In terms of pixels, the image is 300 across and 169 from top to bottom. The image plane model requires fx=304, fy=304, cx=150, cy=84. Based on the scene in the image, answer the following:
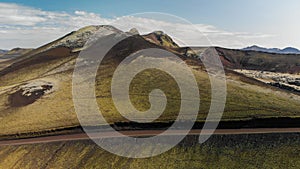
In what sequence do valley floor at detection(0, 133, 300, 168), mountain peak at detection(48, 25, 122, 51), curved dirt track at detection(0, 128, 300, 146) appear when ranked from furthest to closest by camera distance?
1. mountain peak at detection(48, 25, 122, 51)
2. curved dirt track at detection(0, 128, 300, 146)
3. valley floor at detection(0, 133, 300, 168)

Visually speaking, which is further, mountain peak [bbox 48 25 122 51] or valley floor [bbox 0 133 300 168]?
mountain peak [bbox 48 25 122 51]

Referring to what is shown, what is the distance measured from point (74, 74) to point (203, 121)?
50904mm

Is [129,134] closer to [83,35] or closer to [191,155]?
[191,155]

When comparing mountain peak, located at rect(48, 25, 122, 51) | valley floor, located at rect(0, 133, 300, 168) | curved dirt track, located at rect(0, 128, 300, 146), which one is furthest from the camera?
mountain peak, located at rect(48, 25, 122, 51)

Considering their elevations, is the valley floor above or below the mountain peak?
below

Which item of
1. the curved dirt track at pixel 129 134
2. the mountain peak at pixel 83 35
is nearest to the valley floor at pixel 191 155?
the curved dirt track at pixel 129 134

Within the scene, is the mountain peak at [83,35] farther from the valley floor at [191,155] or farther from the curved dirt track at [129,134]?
the valley floor at [191,155]

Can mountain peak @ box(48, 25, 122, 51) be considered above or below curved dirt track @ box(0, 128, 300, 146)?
above

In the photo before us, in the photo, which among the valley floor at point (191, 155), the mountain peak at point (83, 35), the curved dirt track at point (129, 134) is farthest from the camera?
the mountain peak at point (83, 35)

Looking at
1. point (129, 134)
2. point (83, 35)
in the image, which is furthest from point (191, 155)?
point (83, 35)

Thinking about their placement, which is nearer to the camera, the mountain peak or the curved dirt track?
the curved dirt track

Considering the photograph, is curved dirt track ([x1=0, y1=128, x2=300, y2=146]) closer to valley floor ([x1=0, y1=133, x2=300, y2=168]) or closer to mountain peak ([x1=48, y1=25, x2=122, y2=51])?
valley floor ([x1=0, y1=133, x2=300, y2=168])

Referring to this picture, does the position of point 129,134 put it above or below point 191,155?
above

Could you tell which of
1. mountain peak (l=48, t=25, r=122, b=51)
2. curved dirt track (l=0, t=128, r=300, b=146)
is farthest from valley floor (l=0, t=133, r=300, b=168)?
mountain peak (l=48, t=25, r=122, b=51)
